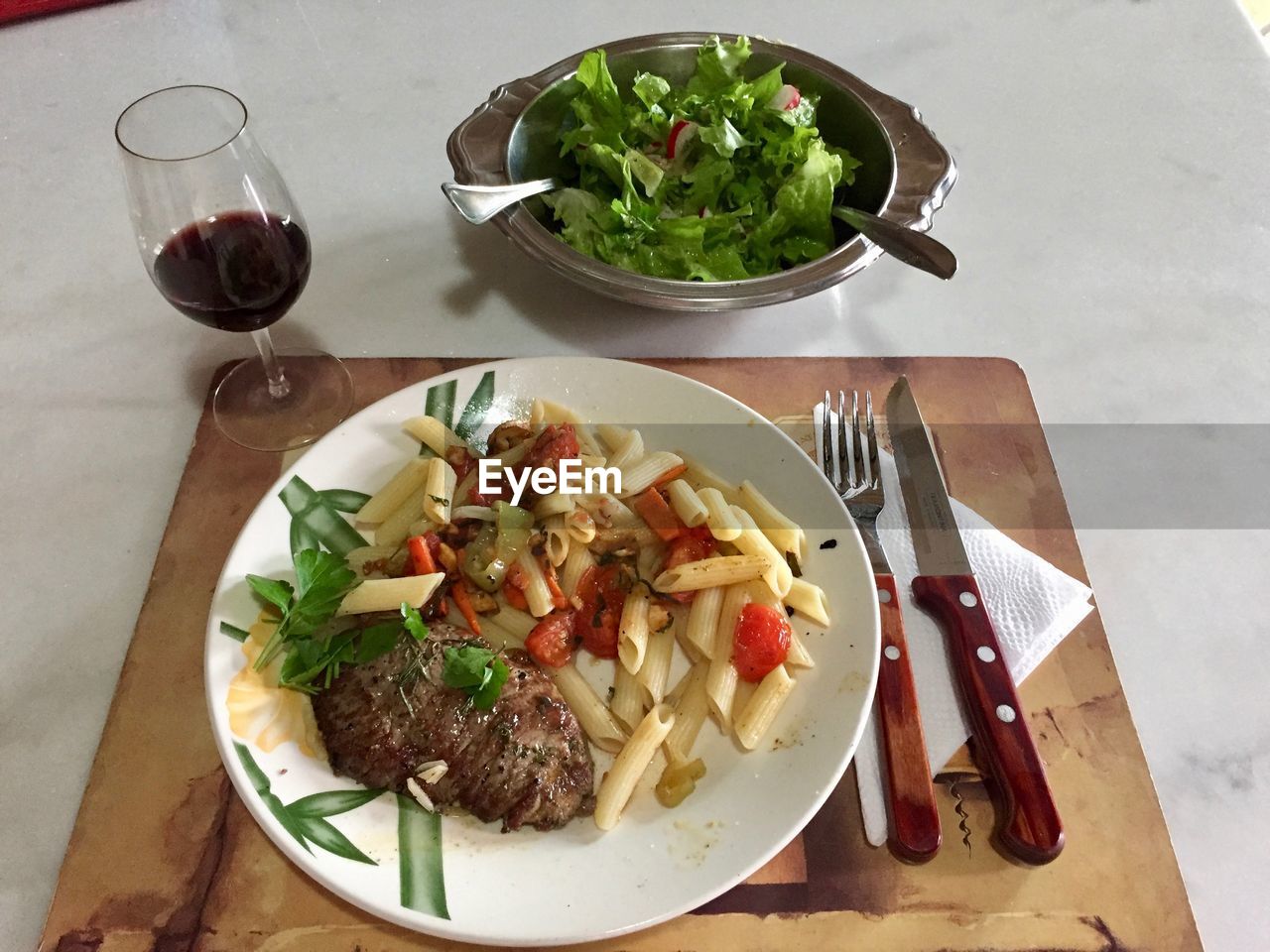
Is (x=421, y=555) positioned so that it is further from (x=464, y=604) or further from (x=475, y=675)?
(x=475, y=675)

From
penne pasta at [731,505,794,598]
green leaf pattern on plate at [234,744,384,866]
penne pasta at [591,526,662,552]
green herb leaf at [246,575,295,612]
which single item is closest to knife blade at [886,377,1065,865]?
penne pasta at [731,505,794,598]

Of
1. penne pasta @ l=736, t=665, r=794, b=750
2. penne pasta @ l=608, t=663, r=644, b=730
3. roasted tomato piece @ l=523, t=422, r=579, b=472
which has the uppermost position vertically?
roasted tomato piece @ l=523, t=422, r=579, b=472

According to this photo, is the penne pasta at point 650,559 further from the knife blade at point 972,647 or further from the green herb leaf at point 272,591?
the green herb leaf at point 272,591

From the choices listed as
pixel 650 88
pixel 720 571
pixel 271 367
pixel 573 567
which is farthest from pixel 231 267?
pixel 650 88

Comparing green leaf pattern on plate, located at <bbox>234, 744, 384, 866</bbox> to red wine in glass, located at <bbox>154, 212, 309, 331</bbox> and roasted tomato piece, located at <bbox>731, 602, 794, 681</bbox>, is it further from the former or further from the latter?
red wine in glass, located at <bbox>154, 212, 309, 331</bbox>

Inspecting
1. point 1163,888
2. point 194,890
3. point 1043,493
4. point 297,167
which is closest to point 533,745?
point 194,890
